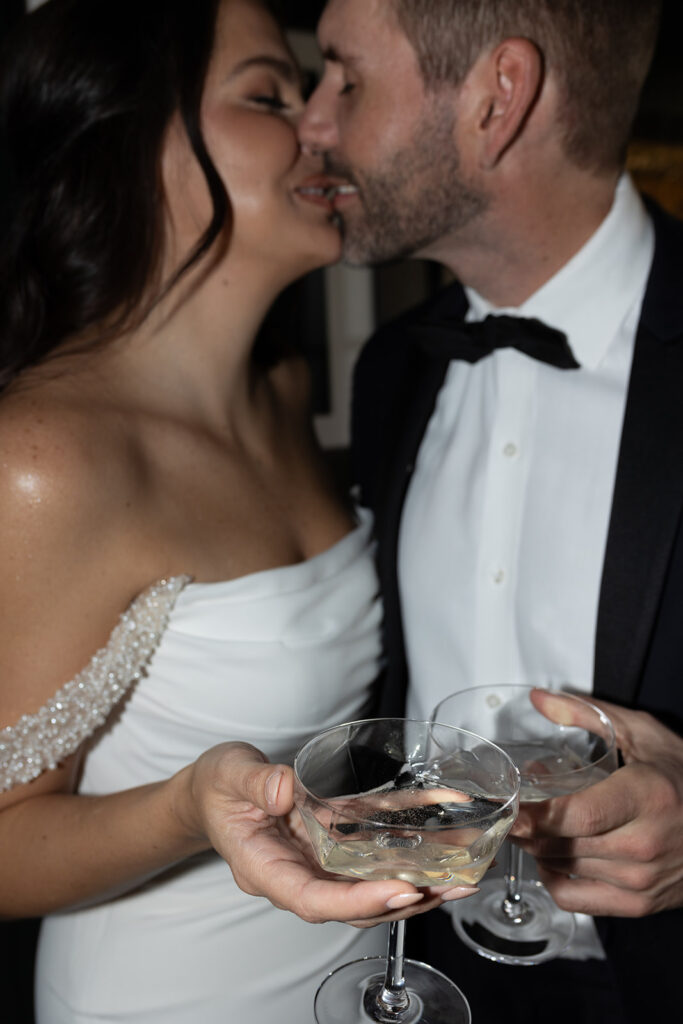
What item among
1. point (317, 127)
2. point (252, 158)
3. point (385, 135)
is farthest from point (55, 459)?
point (385, 135)

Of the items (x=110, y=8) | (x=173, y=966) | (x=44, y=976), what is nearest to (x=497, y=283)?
(x=110, y=8)

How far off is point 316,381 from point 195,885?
3.10m

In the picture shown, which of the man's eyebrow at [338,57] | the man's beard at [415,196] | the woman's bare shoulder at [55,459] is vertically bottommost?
the woman's bare shoulder at [55,459]

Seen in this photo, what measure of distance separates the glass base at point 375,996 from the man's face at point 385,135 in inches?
63.0

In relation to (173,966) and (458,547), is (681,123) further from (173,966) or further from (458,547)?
(173,966)

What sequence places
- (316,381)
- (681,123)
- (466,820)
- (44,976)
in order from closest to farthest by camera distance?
(466,820)
(44,976)
(316,381)
(681,123)

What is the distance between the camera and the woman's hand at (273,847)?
0.96m

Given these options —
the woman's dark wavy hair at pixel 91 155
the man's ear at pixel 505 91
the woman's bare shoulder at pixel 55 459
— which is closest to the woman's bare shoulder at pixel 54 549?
the woman's bare shoulder at pixel 55 459

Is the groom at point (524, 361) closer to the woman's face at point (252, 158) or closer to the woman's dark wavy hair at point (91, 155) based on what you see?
the woman's face at point (252, 158)

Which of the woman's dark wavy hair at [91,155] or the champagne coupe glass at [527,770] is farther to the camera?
the woman's dark wavy hair at [91,155]

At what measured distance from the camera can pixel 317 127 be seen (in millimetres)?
2053

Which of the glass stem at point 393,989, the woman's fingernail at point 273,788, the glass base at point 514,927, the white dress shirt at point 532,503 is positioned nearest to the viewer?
the woman's fingernail at point 273,788

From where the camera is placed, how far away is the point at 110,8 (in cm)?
179

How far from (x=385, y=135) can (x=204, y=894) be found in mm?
1713
